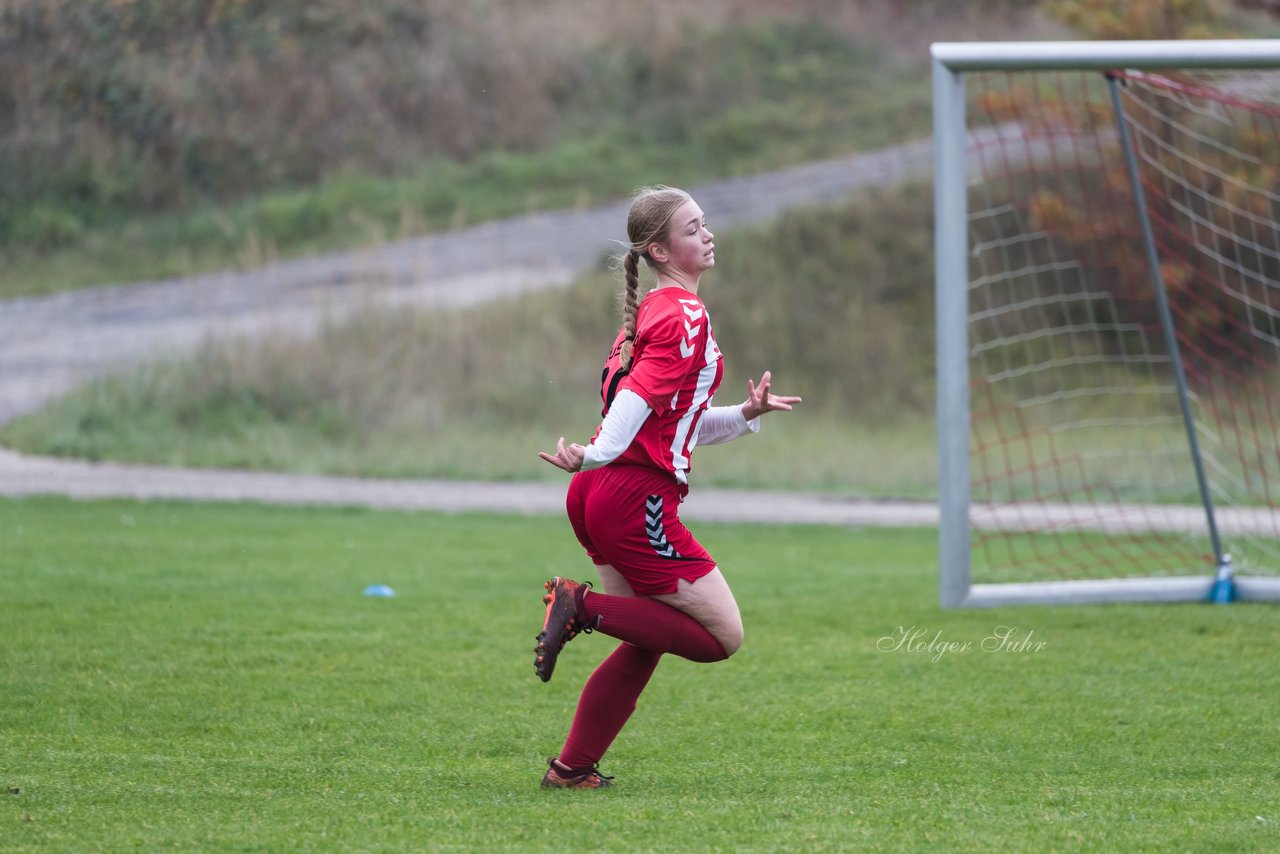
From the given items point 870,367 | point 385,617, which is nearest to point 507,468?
point 870,367

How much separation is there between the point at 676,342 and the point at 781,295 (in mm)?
15580

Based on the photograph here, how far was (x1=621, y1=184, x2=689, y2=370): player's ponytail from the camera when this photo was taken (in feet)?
13.8

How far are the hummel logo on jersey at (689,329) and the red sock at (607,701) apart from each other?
0.88 meters

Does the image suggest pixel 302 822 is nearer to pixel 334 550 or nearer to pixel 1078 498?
pixel 334 550

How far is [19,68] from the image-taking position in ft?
69.3

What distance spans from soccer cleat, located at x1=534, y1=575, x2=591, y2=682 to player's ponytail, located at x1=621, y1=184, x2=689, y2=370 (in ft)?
2.07

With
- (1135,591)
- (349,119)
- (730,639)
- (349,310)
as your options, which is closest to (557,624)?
(730,639)

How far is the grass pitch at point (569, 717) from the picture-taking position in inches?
157

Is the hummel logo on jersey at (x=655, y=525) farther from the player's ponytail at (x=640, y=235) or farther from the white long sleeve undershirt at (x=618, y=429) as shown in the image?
the player's ponytail at (x=640, y=235)

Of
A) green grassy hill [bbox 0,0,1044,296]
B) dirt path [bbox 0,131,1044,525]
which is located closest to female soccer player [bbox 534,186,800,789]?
dirt path [bbox 0,131,1044,525]

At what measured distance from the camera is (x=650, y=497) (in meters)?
4.16

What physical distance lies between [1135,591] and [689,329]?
486 cm

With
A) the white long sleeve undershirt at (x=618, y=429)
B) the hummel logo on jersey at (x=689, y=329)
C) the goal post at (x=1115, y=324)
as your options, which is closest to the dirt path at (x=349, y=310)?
the goal post at (x=1115, y=324)

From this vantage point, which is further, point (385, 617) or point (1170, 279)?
point (1170, 279)
